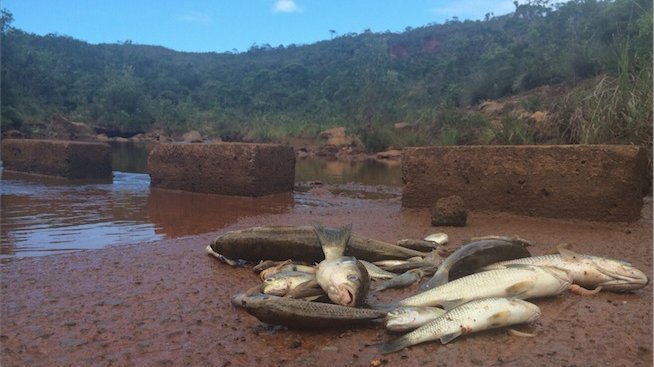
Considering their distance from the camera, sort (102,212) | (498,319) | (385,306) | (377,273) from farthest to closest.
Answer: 1. (102,212)
2. (377,273)
3. (385,306)
4. (498,319)

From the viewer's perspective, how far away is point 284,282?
3.70 m

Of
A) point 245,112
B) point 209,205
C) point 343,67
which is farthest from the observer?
point 343,67

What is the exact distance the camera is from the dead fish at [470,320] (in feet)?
9.75

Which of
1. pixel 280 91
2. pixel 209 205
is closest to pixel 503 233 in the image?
pixel 209 205

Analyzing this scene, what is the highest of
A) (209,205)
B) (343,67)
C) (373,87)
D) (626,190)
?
(343,67)

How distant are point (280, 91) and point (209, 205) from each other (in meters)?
57.2

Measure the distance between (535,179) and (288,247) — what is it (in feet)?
13.6

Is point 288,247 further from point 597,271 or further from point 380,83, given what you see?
point 380,83

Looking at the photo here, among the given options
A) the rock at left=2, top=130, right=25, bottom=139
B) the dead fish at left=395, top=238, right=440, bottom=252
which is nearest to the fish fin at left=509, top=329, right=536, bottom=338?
the dead fish at left=395, top=238, right=440, bottom=252

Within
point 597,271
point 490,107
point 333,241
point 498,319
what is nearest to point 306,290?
point 333,241

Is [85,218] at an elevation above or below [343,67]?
below

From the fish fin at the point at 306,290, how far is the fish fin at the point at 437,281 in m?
0.75

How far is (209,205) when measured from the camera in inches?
362

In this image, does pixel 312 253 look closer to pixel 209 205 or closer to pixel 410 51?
pixel 209 205
